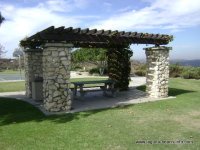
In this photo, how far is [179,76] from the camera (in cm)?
2595

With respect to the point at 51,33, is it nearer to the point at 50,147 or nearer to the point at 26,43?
the point at 26,43

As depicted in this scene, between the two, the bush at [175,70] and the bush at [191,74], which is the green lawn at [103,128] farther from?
the bush at [175,70]

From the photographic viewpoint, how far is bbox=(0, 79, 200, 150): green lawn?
6605mm

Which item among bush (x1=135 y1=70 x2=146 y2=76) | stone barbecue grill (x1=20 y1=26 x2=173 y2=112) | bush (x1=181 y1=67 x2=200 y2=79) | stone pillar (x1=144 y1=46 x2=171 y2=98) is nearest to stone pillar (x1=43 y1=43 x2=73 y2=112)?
stone barbecue grill (x1=20 y1=26 x2=173 y2=112)

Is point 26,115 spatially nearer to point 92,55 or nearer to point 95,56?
point 95,56

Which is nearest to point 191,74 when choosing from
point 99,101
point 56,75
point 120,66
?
point 120,66

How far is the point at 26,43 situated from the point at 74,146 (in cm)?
747

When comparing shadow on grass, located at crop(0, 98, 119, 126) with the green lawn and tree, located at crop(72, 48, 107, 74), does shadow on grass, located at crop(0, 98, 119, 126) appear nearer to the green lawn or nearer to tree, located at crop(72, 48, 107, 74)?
the green lawn

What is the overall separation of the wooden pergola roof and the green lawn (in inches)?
106

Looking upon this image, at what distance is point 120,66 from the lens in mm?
15867

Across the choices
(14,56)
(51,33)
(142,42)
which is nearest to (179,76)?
(142,42)

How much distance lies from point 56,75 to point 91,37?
2045 millimetres

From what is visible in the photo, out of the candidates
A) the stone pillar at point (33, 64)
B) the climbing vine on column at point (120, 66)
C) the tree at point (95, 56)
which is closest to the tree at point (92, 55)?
the tree at point (95, 56)

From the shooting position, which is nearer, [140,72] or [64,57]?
[64,57]
